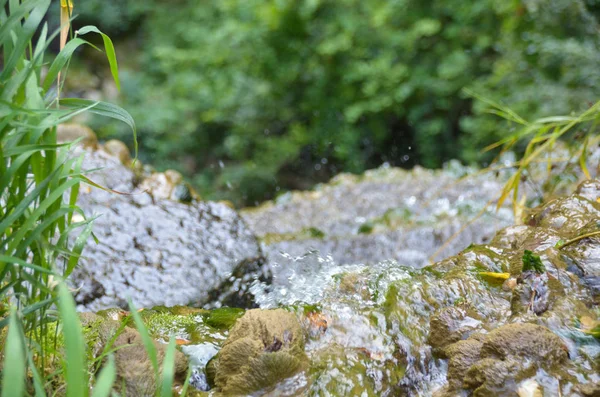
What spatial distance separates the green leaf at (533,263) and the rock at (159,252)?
3.55ft

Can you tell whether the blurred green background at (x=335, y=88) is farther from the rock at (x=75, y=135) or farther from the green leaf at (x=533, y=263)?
the green leaf at (x=533, y=263)

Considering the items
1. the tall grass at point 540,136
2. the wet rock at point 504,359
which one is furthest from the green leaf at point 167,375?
the tall grass at point 540,136

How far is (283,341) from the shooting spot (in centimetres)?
112

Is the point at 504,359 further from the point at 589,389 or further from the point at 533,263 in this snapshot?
the point at 533,263

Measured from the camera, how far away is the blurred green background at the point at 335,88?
5.88 metres

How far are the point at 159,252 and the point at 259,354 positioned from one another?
53.1 inches

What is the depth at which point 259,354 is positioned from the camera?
1.05 meters

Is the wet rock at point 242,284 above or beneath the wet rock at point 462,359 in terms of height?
above

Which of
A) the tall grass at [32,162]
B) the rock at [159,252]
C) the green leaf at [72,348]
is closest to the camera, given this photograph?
the green leaf at [72,348]

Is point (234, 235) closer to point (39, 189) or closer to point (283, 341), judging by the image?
point (283, 341)

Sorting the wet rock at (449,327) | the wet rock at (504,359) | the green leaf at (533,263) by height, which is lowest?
the wet rock at (504,359)

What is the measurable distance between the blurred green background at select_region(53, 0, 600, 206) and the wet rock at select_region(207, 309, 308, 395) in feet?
15.5

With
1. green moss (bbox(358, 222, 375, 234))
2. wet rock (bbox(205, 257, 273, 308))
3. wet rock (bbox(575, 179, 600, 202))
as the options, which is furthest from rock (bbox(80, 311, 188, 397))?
green moss (bbox(358, 222, 375, 234))

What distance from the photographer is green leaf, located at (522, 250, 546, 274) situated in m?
1.17
